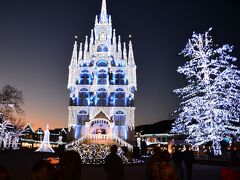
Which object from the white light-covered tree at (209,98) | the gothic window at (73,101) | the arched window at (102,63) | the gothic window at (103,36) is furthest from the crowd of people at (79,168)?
the gothic window at (103,36)

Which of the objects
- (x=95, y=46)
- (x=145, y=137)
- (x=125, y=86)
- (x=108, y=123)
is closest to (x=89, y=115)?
(x=108, y=123)

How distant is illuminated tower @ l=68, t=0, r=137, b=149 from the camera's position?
46.9 m

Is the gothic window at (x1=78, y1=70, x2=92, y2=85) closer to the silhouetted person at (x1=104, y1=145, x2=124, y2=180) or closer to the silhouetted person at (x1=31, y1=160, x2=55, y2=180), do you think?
the silhouetted person at (x1=104, y1=145, x2=124, y2=180)

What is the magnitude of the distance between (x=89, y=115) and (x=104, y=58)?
37.6 ft

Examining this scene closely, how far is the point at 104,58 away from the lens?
1989 inches

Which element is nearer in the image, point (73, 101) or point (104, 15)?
point (73, 101)

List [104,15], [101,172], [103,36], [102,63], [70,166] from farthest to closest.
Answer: [104,15]
[103,36]
[102,63]
[101,172]
[70,166]

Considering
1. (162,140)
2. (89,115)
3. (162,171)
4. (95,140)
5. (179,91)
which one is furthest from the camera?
(162,140)

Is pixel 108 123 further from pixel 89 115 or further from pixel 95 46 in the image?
pixel 95 46

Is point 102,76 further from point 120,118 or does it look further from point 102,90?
point 120,118

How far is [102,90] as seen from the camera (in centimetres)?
4950

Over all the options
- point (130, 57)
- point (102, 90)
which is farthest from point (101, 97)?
point (130, 57)

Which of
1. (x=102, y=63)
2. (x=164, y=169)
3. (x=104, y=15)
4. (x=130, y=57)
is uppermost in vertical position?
(x=104, y=15)

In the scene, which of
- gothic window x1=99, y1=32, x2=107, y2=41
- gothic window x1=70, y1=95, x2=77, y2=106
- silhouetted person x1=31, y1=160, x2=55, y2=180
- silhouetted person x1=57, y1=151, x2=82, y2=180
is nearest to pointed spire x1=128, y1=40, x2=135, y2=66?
gothic window x1=99, y1=32, x2=107, y2=41
